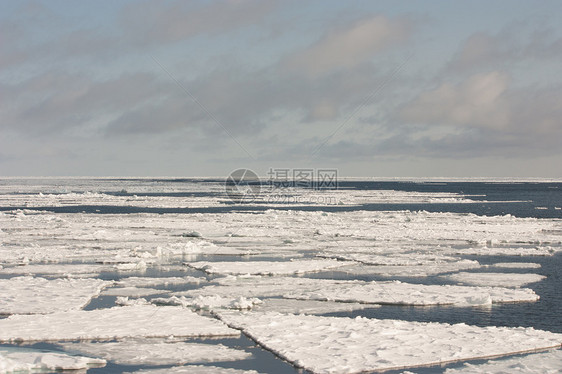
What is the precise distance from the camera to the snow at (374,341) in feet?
30.9

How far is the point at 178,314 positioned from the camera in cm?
1223

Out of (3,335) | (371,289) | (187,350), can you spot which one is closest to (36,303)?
(3,335)

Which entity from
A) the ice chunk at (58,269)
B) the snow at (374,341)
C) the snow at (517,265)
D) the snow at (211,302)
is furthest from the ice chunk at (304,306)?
the snow at (517,265)

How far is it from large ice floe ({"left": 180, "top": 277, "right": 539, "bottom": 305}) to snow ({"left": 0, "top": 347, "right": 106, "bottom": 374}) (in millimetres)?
5091

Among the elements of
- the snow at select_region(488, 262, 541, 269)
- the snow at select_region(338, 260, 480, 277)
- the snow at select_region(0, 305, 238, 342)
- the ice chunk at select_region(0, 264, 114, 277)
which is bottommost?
the snow at select_region(0, 305, 238, 342)

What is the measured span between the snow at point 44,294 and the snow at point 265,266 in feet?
11.7

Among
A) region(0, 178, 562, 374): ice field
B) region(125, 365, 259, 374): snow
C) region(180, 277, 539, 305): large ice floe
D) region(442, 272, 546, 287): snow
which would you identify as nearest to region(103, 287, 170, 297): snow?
region(0, 178, 562, 374): ice field

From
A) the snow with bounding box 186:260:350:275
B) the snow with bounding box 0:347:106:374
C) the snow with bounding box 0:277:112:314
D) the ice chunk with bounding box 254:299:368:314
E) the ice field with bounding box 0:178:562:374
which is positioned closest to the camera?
the snow with bounding box 0:347:106:374

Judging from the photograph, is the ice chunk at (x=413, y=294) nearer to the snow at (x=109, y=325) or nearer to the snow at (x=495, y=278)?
the snow at (x=495, y=278)

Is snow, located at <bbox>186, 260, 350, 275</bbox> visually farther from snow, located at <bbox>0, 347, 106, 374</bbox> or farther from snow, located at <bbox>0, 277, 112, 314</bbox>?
snow, located at <bbox>0, 347, 106, 374</bbox>

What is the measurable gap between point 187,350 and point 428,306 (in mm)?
5823

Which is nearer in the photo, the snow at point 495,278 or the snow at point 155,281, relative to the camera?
the snow at point 155,281

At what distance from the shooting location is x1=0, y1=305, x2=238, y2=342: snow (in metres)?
10.6

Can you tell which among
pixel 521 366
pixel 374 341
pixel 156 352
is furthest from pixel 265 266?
pixel 521 366
